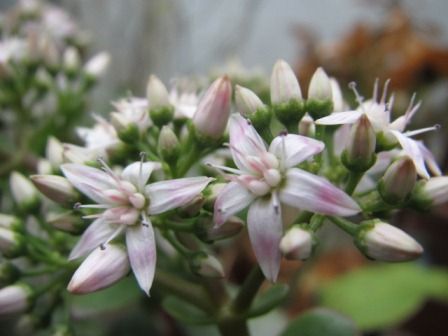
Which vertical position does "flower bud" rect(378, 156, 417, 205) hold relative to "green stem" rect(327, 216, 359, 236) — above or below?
above

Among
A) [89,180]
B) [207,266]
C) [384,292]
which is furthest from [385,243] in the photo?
[384,292]

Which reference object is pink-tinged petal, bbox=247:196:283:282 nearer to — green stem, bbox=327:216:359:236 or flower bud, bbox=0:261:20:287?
green stem, bbox=327:216:359:236

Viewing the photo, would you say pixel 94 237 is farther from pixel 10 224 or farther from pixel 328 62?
pixel 328 62

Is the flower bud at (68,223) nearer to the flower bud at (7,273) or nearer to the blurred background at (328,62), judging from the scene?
the flower bud at (7,273)

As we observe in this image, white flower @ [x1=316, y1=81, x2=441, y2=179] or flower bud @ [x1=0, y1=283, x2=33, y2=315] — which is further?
flower bud @ [x1=0, y1=283, x2=33, y2=315]

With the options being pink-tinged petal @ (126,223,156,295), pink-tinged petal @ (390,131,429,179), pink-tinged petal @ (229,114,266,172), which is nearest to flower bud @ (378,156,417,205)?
pink-tinged petal @ (390,131,429,179)

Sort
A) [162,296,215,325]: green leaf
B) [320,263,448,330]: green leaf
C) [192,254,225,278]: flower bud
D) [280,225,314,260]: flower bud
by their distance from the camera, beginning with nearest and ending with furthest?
[280,225,314,260]: flower bud
[192,254,225,278]: flower bud
[162,296,215,325]: green leaf
[320,263,448,330]: green leaf
